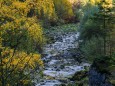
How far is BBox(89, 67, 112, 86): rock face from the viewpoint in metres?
26.8

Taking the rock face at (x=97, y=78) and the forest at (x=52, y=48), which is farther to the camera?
the rock face at (x=97, y=78)

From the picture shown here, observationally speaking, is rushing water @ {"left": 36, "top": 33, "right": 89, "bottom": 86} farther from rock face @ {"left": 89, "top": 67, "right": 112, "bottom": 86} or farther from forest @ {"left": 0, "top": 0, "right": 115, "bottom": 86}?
rock face @ {"left": 89, "top": 67, "right": 112, "bottom": 86}

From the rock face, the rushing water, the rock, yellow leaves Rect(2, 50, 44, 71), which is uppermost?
yellow leaves Rect(2, 50, 44, 71)

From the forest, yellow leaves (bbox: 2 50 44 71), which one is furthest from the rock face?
yellow leaves (bbox: 2 50 44 71)

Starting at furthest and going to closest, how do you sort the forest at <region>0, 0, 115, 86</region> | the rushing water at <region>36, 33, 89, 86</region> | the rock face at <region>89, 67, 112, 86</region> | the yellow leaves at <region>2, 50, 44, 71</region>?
the rushing water at <region>36, 33, 89, 86</region>
the rock face at <region>89, 67, 112, 86</region>
the yellow leaves at <region>2, 50, 44, 71</region>
the forest at <region>0, 0, 115, 86</region>

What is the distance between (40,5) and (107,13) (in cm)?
3608

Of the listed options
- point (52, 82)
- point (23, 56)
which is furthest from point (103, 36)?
point (23, 56)

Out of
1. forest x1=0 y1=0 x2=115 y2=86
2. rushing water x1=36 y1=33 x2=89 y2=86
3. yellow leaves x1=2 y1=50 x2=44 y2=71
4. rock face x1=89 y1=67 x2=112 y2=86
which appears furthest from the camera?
rushing water x1=36 y1=33 x2=89 y2=86

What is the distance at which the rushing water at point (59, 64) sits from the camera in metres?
43.8

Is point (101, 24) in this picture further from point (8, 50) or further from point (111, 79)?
point (8, 50)

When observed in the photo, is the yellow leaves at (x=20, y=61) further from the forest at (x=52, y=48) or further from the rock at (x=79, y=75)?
the rock at (x=79, y=75)

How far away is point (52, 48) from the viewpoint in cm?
6838

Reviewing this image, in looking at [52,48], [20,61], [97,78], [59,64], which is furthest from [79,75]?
[20,61]

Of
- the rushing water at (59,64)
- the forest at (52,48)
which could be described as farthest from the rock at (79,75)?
the rushing water at (59,64)
